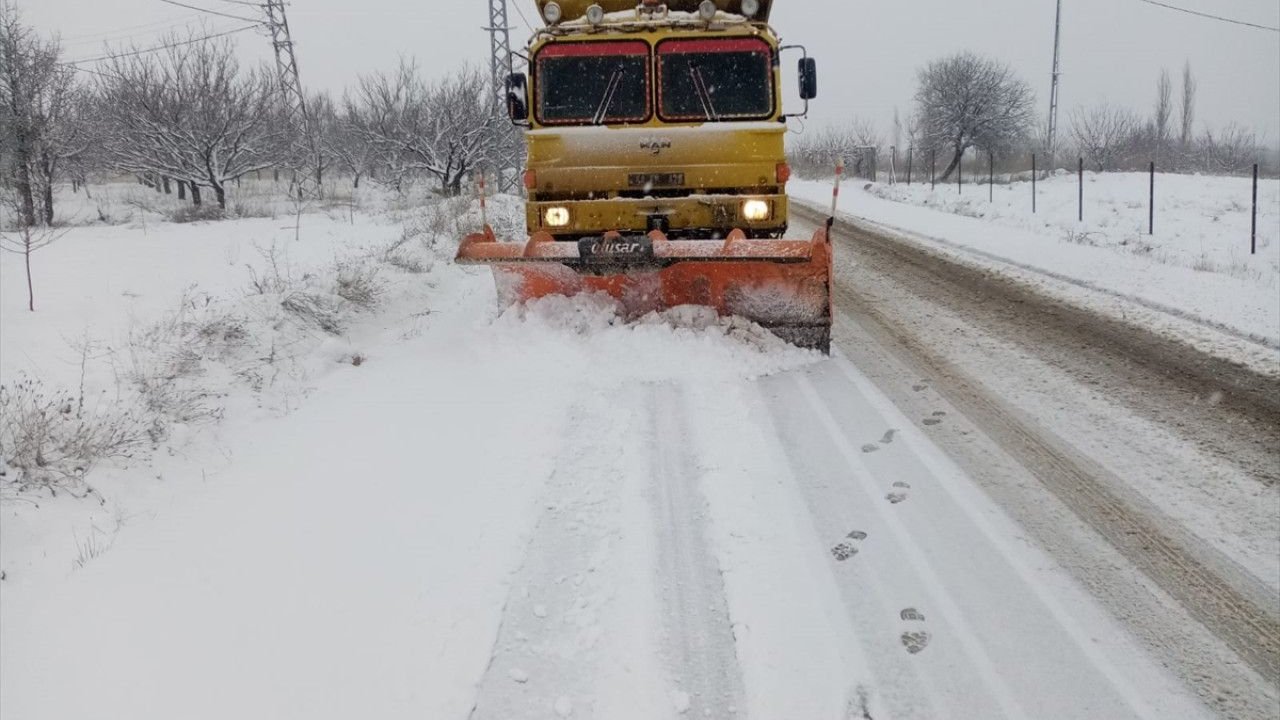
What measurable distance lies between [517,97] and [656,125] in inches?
56.1

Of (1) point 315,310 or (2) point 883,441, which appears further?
(1) point 315,310

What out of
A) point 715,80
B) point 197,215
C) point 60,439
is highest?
point 715,80

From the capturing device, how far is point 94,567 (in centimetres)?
323

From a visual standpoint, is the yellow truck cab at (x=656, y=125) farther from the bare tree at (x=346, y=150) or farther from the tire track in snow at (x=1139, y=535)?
the bare tree at (x=346, y=150)

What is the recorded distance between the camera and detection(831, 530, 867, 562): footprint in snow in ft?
10.4

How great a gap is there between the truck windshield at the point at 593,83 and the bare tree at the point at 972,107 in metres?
35.7

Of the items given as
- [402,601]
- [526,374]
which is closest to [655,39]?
[526,374]

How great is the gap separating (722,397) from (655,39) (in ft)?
12.9

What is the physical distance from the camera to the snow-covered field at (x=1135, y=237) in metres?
7.80

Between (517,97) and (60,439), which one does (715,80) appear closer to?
(517,97)

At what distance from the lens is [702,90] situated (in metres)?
7.30

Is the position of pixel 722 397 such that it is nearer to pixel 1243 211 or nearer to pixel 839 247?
pixel 839 247

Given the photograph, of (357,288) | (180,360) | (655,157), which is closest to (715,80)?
(655,157)

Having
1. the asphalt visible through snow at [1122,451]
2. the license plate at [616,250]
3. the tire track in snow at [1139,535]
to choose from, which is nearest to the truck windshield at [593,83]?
the license plate at [616,250]
